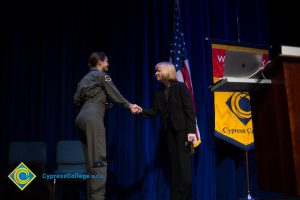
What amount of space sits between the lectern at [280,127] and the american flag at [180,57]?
6.85 ft

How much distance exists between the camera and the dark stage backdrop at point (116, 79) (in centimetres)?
439

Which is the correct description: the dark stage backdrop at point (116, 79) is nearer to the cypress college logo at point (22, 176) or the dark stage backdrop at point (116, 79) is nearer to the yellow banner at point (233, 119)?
the yellow banner at point (233, 119)

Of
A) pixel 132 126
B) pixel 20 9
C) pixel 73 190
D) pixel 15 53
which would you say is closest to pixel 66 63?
pixel 15 53

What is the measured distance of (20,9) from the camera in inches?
179

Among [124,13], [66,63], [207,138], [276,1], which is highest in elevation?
[276,1]

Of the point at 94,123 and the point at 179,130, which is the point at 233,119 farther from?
the point at 94,123

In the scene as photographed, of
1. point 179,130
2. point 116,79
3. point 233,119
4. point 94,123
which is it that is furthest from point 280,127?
point 116,79

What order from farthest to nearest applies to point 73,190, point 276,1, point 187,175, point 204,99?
1. point 276,1
2. point 204,99
3. point 73,190
4. point 187,175

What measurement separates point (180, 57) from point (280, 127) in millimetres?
2592

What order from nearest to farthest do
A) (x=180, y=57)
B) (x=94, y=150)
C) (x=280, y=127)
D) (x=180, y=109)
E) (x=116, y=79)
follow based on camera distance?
(x=280, y=127) → (x=94, y=150) → (x=180, y=109) → (x=180, y=57) → (x=116, y=79)

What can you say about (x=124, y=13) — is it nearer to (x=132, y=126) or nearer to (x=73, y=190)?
(x=132, y=126)

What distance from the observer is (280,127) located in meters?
1.97

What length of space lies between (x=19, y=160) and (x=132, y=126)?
4.90 feet

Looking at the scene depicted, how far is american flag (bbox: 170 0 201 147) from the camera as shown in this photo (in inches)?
170
